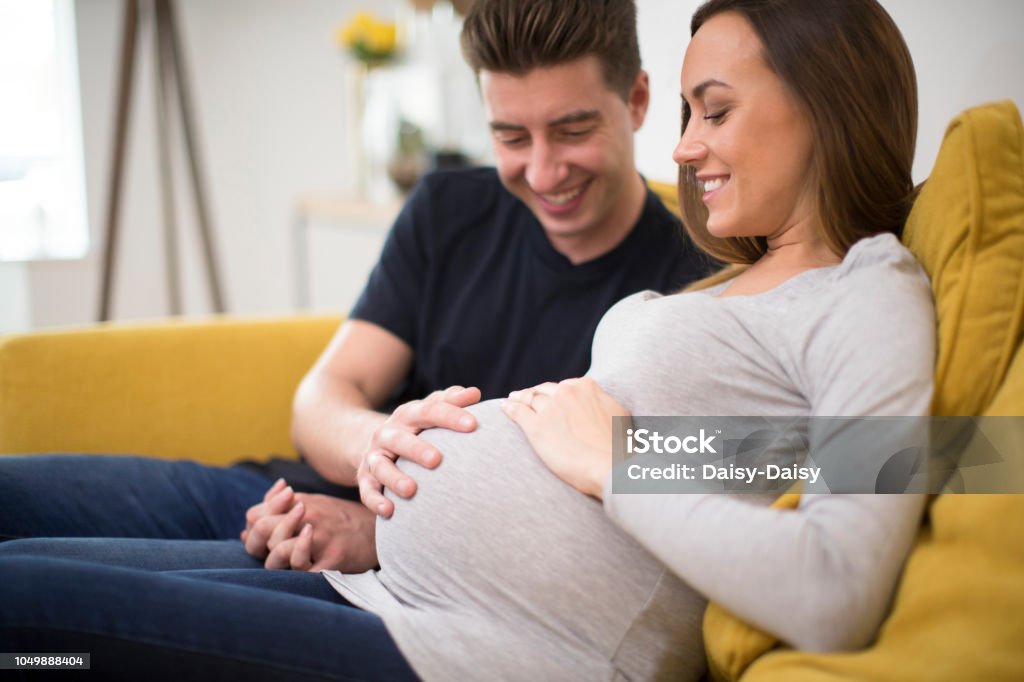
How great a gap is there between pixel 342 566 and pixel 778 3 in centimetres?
78

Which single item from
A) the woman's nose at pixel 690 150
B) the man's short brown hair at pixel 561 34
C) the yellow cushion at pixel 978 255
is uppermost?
the man's short brown hair at pixel 561 34

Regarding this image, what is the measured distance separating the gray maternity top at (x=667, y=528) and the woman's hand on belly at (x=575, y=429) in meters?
0.02

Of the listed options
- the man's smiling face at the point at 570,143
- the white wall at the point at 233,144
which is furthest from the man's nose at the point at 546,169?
the white wall at the point at 233,144

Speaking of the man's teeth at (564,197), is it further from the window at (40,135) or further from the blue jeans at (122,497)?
the window at (40,135)

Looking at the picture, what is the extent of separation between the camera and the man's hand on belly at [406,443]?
0.91m

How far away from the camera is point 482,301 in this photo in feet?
4.39

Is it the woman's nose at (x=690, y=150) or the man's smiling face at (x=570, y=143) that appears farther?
the man's smiling face at (x=570, y=143)

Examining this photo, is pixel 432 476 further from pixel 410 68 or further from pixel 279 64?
pixel 279 64

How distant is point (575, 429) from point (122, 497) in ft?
2.31

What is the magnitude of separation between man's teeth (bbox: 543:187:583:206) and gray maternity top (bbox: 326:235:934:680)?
400 mm

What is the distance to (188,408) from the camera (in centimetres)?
146

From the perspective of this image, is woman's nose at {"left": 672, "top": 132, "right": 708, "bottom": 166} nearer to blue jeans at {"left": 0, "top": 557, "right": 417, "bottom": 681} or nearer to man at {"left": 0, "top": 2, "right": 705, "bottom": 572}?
man at {"left": 0, "top": 2, "right": 705, "bottom": 572}

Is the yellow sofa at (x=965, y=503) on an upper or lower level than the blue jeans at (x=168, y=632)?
upper
